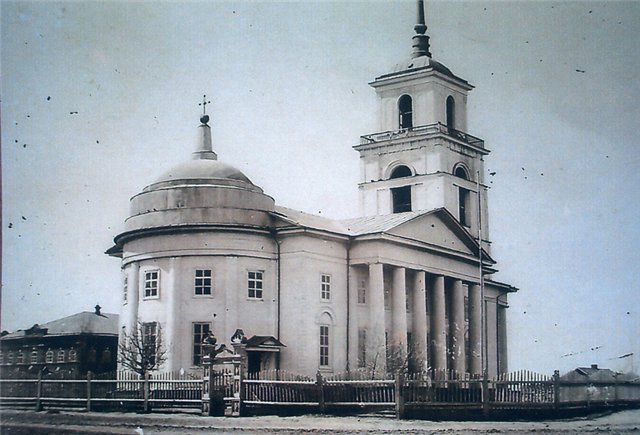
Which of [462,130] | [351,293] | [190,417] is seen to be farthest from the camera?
[462,130]

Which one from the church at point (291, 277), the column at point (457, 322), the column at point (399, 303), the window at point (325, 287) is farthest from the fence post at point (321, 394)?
the column at point (457, 322)

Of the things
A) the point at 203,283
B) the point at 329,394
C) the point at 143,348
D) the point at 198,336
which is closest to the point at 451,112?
the point at 203,283

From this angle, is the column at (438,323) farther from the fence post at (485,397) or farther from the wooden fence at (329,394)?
the fence post at (485,397)

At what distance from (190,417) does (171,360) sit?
607 centimetres

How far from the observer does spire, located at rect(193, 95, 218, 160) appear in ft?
68.2

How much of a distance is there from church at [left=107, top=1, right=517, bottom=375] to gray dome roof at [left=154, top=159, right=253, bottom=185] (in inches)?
1.2

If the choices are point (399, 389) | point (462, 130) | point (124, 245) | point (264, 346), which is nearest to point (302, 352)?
point (264, 346)

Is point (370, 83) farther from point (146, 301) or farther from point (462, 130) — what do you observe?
point (462, 130)

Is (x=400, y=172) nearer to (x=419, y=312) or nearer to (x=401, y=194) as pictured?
(x=401, y=194)

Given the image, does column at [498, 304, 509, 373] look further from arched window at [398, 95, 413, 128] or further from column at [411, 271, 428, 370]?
arched window at [398, 95, 413, 128]

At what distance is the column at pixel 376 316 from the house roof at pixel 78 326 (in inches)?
244

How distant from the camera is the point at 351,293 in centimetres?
2866

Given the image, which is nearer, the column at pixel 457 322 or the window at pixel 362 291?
the window at pixel 362 291

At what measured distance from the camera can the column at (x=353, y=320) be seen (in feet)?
92.8
